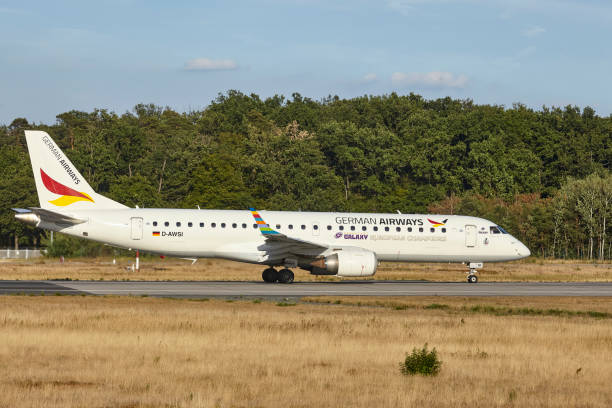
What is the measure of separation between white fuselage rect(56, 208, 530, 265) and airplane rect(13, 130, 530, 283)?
0.14 ft

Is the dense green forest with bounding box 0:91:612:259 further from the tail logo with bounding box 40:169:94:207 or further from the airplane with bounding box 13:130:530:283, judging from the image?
the tail logo with bounding box 40:169:94:207

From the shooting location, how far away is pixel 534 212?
75.9 m

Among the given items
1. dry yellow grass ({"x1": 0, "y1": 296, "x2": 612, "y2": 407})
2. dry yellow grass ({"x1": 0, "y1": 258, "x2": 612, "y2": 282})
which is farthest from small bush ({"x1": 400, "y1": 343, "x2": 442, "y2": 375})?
dry yellow grass ({"x1": 0, "y1": 258, "x2": 612, "y2": 282})

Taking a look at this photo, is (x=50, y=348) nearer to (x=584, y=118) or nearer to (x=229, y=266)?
(x=229, y=266)

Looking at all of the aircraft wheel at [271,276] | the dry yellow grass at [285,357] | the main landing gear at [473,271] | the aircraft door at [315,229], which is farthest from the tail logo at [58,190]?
the main landing gear at [473,271]

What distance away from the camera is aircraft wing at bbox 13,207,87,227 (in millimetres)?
35281

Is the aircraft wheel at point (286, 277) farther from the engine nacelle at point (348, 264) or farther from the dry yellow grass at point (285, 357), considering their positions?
the dry yellow grass at point (285, 357)

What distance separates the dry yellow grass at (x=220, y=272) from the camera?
41906 millimetres

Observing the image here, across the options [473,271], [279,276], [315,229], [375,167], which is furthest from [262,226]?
[375,167]

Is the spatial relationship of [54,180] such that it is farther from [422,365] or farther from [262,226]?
[422,365]

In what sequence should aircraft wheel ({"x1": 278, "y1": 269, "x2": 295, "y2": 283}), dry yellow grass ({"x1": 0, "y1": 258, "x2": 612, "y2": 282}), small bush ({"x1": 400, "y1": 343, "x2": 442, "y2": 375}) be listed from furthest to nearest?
dry yellow grass ({"x1": 0, "y1": 258, "x2": 612, "y2": 282}) → aircraft wheel ({"x1": 278, "y1": 269, "x2": 295, "y2": 283}) → small bush ({"x1": 400, "y1": 343, "x2": 442, "y2": 375})

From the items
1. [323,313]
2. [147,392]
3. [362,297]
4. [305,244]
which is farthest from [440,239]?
[147,392]

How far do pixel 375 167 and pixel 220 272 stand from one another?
183 ft

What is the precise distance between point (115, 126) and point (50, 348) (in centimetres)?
8980
